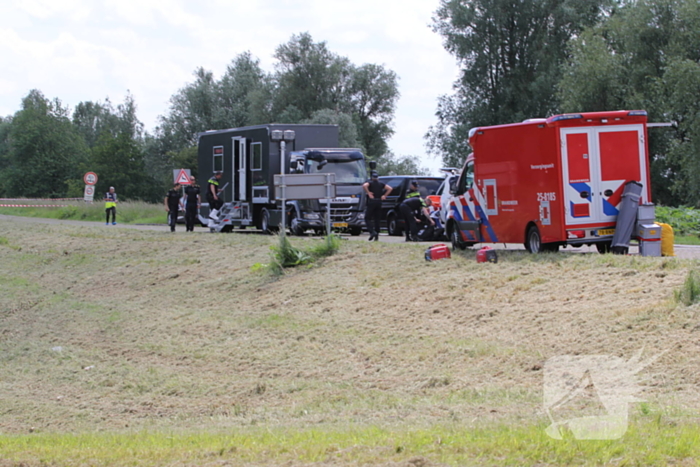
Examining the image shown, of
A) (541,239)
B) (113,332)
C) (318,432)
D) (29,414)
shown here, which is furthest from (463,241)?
(318,432)

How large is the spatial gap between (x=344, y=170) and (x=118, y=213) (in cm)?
2662

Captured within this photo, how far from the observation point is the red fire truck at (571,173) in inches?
571

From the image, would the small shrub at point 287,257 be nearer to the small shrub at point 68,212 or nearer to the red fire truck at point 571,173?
the red fire truck at point 571,173

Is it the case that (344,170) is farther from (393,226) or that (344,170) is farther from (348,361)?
(348,361)

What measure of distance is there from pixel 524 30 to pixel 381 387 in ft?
148

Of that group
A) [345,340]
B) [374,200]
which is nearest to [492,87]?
[374,200]

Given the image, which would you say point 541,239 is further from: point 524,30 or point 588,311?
point 524,30

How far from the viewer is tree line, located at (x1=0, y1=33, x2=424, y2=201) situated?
69.6 meters

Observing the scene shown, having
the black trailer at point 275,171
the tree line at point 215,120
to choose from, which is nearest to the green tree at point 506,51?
the tree line at point 215,120

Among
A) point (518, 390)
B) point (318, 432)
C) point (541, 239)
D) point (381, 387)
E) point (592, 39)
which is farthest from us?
point (592, 39)

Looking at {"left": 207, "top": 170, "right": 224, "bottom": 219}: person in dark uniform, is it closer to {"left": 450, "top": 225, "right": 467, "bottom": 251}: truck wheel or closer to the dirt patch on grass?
the dirt patch on grass

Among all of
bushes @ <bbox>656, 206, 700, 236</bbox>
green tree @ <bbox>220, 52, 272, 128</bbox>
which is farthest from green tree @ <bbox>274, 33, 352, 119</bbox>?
bushes @ <bbox>656, 206, 700, 236</bbox>

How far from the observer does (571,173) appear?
14.5 meters

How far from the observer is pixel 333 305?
46.1 ft
